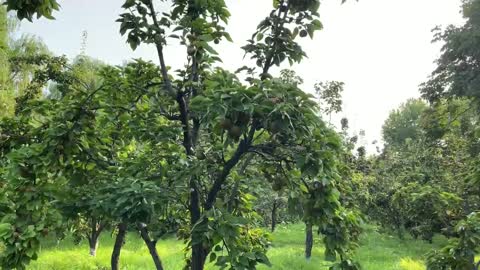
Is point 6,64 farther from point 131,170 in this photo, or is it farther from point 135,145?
point 131,170

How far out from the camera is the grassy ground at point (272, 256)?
42.0ft

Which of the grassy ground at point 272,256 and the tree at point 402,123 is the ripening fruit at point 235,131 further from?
the tree at point 402,123

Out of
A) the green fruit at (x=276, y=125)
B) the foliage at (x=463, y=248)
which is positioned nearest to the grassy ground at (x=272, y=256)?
the foliage at (x=463, y=248)

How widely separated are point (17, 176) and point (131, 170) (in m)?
1.03

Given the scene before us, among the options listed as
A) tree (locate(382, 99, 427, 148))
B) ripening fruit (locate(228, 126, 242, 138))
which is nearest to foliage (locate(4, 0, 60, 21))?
ripening fruit (locate(228, 126, 242, 138))

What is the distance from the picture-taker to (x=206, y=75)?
4453 mm

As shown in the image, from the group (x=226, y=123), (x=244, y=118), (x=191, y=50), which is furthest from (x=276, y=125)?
(x=191, y=50)

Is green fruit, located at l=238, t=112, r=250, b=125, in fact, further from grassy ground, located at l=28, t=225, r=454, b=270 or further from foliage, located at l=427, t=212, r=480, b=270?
grassy ground, located at l=28, t=225, r=454, b=270

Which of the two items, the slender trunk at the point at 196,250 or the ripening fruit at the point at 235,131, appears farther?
the slender trunk at the point at 196,250

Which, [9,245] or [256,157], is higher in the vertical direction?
[256,157]

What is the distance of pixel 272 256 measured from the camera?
590 inches

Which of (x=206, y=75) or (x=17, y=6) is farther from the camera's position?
(x=206, y=75)

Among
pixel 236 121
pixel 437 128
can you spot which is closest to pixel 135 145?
pixel 236 121

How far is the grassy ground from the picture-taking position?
1280 centimetres
